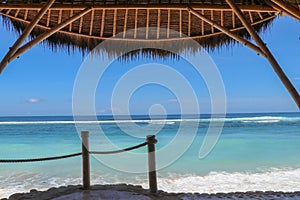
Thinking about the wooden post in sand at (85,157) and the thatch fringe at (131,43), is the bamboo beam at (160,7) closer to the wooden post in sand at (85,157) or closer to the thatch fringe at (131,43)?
the thatch fringe at (131,43)

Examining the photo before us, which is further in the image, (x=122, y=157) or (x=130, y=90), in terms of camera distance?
(x=122, y=157)

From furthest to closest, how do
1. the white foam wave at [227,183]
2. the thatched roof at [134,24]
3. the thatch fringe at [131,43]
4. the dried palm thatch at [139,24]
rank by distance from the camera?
the white foam wave at [227,183], the thatch fringe at [131,43], the thatched roof at [134,24], the dried palm thatch at [139,24]

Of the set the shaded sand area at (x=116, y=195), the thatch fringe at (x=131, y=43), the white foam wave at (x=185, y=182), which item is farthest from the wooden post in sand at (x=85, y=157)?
the white foam wave at (x=185, y=182)

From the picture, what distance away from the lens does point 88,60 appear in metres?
3.40

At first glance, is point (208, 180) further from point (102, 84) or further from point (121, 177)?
point (102, 84)

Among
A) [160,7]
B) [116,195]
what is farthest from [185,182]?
[160,7]

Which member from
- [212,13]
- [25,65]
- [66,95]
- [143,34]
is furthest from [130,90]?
[25,65]

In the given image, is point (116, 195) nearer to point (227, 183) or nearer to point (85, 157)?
point (85, 157)

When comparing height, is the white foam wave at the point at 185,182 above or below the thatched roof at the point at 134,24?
below

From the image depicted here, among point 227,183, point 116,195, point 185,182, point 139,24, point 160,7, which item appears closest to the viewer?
point 116,195

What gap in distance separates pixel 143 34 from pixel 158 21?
0.25 meters

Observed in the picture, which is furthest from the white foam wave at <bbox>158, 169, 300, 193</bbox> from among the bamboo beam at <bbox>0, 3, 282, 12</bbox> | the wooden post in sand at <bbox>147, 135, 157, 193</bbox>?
the bamboo beam at <bbox>0, 3, 282, 12</bbox>

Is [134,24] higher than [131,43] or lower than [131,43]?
higher

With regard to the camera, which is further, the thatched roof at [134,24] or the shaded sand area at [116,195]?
the thatched roof at [134,24]
